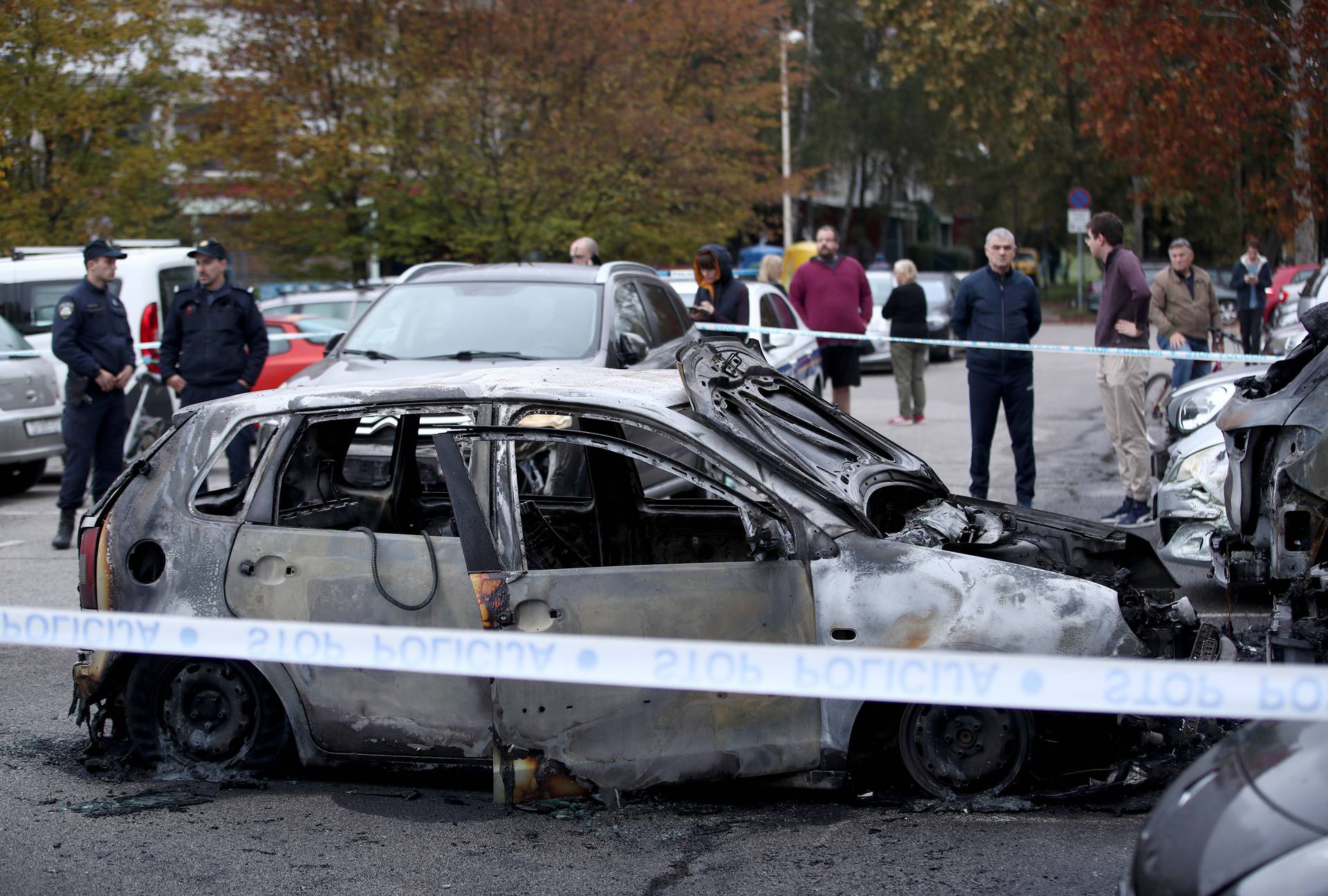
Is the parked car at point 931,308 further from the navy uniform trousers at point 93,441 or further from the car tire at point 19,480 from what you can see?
the navy uniform trousers at point 93,441

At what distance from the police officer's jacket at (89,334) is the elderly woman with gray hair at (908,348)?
27.7 ft

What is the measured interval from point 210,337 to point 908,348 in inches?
322

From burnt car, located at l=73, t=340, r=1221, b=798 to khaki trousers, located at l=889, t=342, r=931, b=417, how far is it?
32.4 ft

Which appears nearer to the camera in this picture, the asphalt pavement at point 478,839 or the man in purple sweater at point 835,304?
the asphalt pavement at point 478,839

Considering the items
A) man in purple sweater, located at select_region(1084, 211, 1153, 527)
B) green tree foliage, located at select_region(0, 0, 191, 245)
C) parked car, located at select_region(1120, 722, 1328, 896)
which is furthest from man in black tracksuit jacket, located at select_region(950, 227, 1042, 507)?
green tree foliage, located at select_region(0, 0, 191, 245)

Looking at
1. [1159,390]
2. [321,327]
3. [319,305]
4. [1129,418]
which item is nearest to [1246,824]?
[1129,418]

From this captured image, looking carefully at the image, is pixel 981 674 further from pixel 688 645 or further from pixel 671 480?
pixel 671 480

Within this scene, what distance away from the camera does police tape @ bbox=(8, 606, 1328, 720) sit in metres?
3.00

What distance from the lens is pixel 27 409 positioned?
1159cm

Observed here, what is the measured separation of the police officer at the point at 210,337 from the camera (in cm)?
952

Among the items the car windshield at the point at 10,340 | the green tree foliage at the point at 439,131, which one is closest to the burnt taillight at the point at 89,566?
the car windshield at the point at 10,340

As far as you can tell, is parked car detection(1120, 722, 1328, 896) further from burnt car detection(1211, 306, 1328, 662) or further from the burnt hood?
burnt car detection(1211, 306, 1328, 662)

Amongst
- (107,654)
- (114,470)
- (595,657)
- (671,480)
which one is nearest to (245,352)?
(114,470)

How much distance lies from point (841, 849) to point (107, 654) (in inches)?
106
